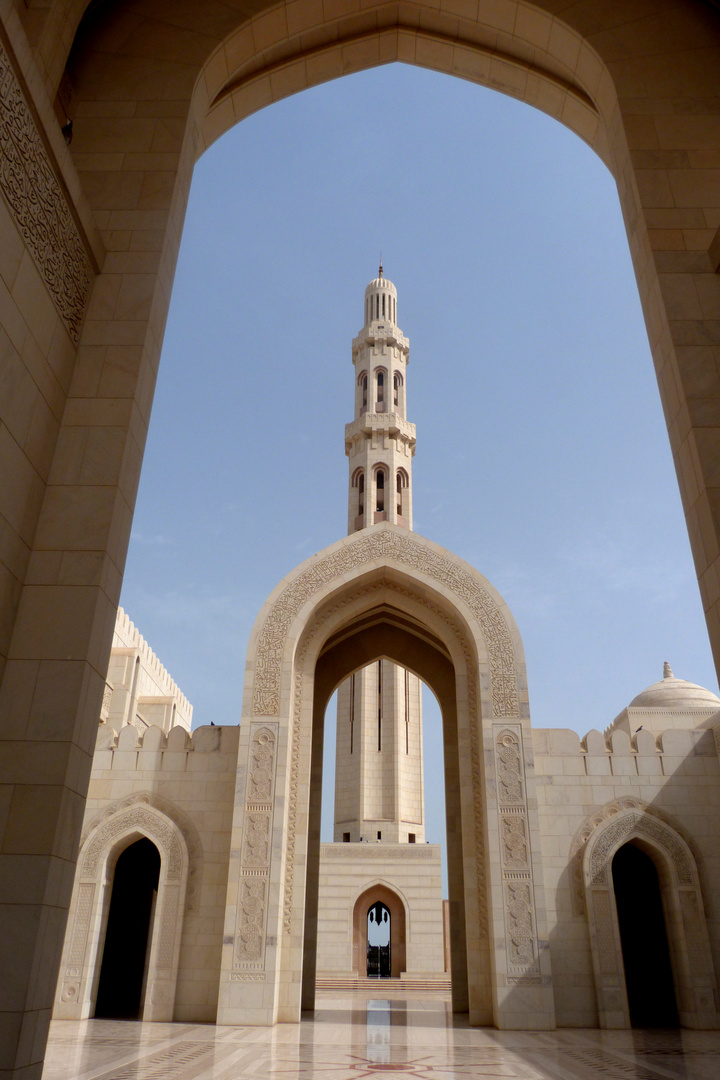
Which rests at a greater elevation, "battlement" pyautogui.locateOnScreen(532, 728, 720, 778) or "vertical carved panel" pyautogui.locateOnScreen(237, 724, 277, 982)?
"battlement" pyautogui.locateOnScreen(532, 728, 720, 778)

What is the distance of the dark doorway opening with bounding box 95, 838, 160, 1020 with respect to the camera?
501 inches

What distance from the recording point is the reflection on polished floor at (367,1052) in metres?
5.68

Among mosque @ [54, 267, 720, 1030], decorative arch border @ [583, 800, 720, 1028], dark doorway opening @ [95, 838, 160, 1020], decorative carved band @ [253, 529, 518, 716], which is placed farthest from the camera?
dark doorway opening @ [95, 838, 160, 1020]

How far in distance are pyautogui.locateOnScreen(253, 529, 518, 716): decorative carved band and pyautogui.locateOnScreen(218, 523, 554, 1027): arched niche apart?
16mm

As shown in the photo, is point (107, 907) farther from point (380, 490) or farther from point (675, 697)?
point (380, 490)

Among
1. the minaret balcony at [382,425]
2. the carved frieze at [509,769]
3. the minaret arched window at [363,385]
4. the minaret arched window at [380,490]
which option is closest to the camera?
the carved frieze at [509,769]

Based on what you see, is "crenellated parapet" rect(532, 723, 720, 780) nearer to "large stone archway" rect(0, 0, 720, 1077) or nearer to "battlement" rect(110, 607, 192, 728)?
"large stone archway" rect(0, 0, 720, 1077)

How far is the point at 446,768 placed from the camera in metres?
12.2

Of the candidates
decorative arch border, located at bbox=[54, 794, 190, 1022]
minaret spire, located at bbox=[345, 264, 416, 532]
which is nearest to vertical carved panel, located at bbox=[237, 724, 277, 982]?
decorative arch border, located at bbox=[54, 794, 190, 1022]

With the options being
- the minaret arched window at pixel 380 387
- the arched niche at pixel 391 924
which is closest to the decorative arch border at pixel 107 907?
the arched niche at pixel 391 924

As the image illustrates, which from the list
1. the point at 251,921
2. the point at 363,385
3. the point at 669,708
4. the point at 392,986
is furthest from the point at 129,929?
the point at 363,385

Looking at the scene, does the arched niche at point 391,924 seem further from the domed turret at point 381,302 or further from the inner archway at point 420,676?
the domed turret at point 381,302

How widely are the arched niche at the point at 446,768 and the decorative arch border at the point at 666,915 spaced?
0.77 m

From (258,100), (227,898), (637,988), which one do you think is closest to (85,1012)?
(227,898)
